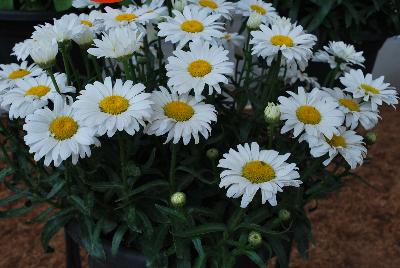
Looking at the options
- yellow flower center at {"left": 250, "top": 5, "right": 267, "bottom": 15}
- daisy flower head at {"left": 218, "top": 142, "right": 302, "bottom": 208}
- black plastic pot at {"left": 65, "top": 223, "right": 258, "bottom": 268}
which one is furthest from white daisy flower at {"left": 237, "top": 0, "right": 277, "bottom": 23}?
black plastic pot at {"left": 65, "top": 223, "right": 258, "bottom": 268}

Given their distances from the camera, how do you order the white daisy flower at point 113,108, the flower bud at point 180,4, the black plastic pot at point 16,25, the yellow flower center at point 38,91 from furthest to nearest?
the black plastic pot at point 16,25, the flower bud at point 180,4, the yellow flower center at point 38,91, the white daisy flower at point 113,108

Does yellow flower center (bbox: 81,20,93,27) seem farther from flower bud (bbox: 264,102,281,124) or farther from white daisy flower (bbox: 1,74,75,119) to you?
flower bud (bbox: 264,102,281,124)

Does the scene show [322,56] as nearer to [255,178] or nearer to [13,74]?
[255,178]

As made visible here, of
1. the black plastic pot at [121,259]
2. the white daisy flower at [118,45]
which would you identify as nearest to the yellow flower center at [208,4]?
Answer: the white daisy flower at [118,45]

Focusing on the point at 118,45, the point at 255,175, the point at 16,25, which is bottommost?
the point at 16,25

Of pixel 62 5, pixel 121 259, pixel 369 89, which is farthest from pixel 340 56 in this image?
pixel 62 5

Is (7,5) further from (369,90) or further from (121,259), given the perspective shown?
(369,90)

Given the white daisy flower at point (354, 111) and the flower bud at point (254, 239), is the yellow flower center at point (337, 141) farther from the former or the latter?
the flower bud at point (254, 239)

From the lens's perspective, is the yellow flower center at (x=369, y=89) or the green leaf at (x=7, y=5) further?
the green leaf at (x=7, y=5)
